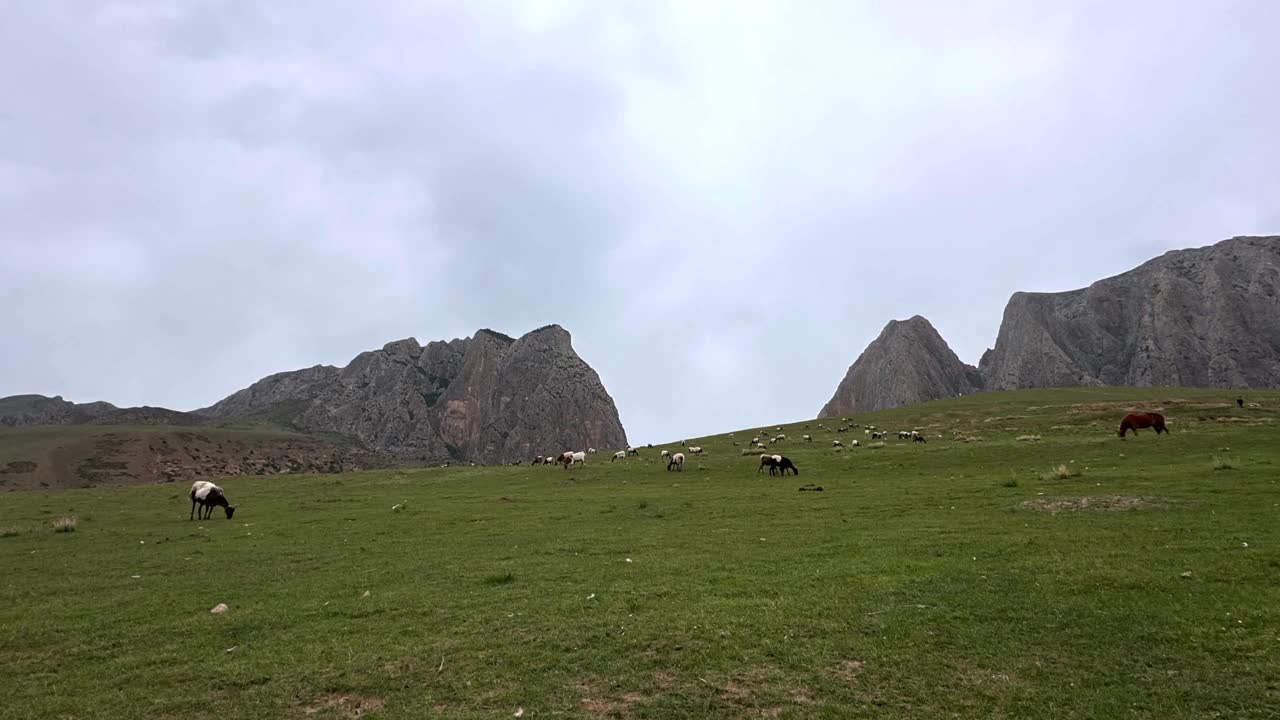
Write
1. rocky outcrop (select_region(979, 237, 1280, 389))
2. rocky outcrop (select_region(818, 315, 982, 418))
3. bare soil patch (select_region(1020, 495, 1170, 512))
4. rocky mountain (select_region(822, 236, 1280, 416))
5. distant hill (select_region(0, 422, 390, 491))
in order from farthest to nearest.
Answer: rocky outcrop (select_region(818, 315, 982, 418)), rocky mountain (select_region(822, 236, 1280, 416)), rocky outcrop (select_region(979, 237, 1280, 389)), distant hill (select_region(0, 422, 390, 491)), bare soil patch (select_region(1020, 495, 1170, 512))

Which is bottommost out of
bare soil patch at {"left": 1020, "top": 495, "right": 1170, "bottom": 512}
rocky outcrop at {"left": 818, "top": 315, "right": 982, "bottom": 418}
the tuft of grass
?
bare soil patch at {"left": 1020, "top": 495, "right": 1170, "bottom": 512}

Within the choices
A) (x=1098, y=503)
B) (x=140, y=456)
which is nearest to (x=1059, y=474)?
(x=1098, y=503)

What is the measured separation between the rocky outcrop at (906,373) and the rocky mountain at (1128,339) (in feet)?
1.19

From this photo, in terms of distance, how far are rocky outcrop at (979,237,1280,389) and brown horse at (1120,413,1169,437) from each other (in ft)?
439

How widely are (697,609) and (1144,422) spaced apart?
145 feet

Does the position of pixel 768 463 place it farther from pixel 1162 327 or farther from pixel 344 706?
pixel 1162 327

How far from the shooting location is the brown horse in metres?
40.9

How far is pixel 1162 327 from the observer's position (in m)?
156

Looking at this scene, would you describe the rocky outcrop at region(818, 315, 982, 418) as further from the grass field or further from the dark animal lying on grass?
the grass field

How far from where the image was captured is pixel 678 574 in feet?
47.9

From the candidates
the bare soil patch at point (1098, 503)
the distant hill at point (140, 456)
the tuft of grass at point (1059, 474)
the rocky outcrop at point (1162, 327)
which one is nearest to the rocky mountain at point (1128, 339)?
the rocky outcrop at point (1162, 327)

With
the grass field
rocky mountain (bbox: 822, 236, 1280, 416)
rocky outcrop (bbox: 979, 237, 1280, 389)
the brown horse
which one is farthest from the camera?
rocky mountain (bbox: 822, 236, 1280, 416)

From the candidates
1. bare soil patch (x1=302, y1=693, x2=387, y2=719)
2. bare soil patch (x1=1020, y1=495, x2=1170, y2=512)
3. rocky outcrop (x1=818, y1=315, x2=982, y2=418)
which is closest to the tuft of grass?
bare soil patch (x1=1020, y1=495, x2=1170, y2=512)

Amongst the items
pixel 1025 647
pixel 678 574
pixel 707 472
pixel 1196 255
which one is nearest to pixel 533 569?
pixel 678 574
